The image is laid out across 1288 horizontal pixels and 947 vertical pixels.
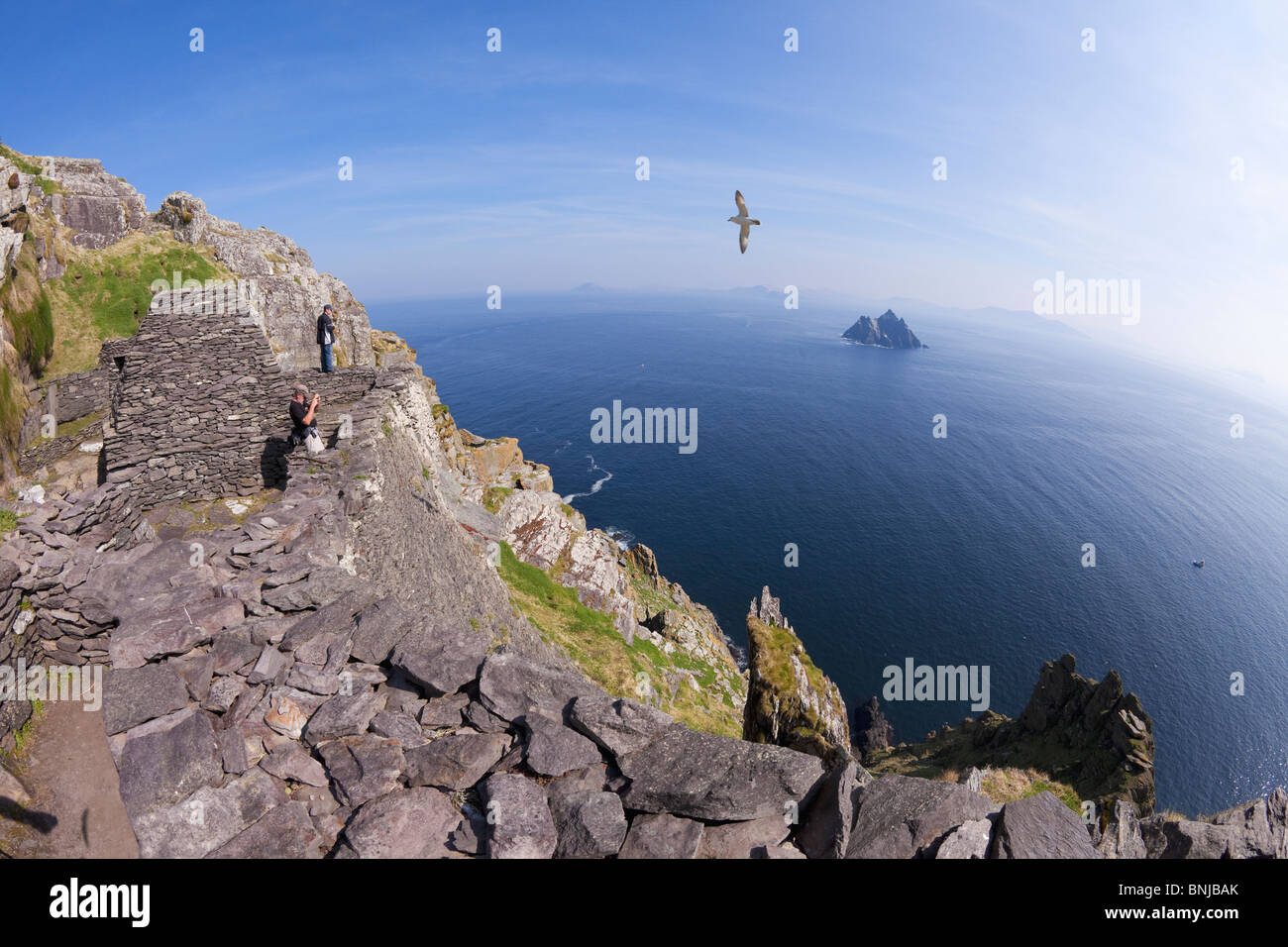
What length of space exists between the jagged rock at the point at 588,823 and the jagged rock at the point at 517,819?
4.7 inches

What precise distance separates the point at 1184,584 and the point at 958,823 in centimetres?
13451

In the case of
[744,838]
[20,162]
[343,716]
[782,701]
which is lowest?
[782,701]

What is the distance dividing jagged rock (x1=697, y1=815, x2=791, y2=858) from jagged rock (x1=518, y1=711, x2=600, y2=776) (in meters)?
1.83

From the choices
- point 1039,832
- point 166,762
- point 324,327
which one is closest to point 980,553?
point 1039,832

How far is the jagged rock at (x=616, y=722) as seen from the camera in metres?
7.64

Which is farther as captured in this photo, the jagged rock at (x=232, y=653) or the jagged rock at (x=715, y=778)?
the jagged rock at (x=232, y=653)

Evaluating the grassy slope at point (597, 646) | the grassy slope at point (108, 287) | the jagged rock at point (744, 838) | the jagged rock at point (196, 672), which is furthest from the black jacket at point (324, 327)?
the jagged rock at point (744, 838)

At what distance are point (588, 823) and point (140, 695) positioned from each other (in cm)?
701

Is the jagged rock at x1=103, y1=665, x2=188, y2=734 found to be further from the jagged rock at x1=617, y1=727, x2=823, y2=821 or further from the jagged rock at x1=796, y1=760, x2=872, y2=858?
the jagged rock at x1=796, y1=760, x2=872, y2=858

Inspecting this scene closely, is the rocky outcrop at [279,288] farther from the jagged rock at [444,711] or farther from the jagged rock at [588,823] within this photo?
→ the jagged rock at [588,823]

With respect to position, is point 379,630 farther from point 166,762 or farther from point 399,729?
point 166,762

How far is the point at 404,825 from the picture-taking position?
6461 mm

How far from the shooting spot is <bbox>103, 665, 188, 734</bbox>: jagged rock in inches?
298

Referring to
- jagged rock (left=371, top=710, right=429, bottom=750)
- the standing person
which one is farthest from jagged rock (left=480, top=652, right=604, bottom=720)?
the standing person
